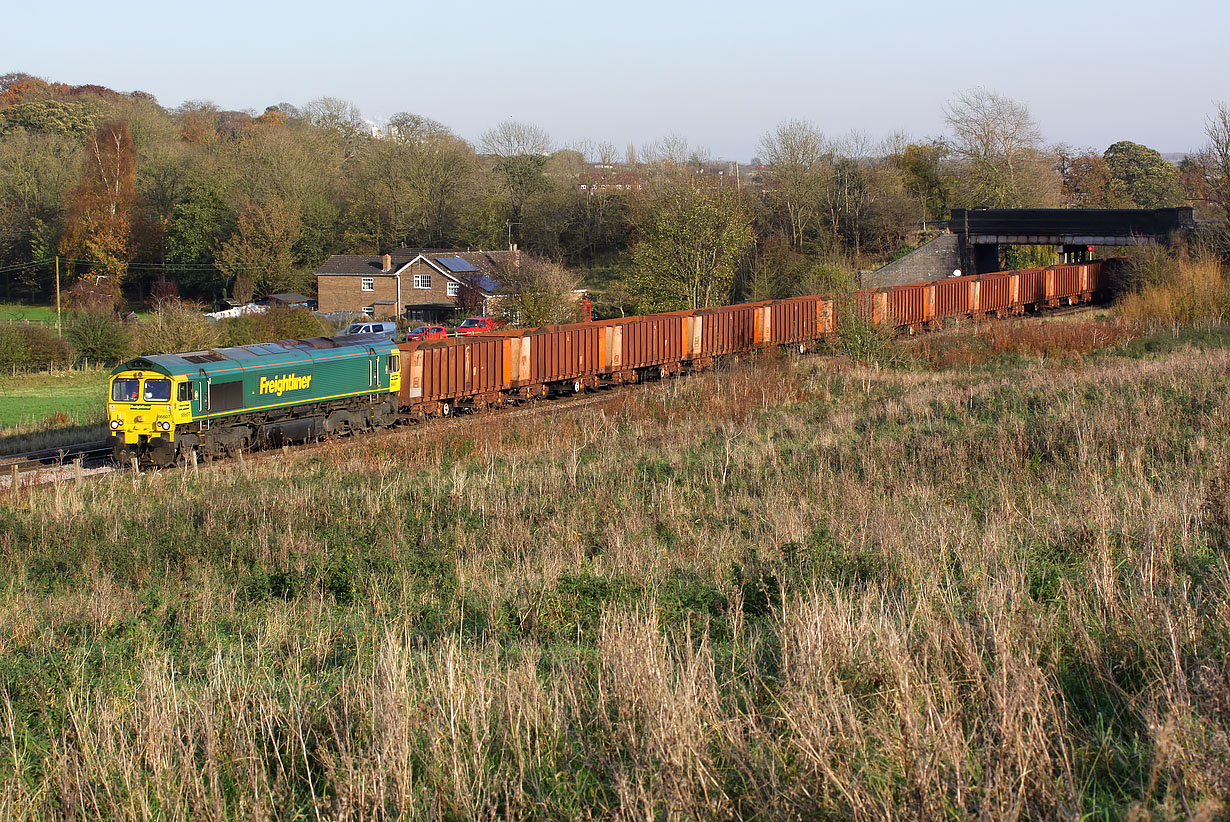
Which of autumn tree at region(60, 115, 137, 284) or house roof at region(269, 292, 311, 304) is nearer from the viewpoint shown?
house roof at region(269, 292, 311, 304)

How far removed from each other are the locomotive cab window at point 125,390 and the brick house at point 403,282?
46.0m

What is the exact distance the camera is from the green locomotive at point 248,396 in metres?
21.1

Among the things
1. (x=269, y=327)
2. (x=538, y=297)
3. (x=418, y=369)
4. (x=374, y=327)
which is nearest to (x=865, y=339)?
(x=418, y=369)

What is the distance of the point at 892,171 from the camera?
249 ft

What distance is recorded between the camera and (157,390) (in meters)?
21.0

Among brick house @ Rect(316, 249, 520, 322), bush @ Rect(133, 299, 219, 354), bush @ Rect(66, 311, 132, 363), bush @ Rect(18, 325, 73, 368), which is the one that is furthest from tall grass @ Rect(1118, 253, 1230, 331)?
bush @ Rect(18, 325, 73, 368)

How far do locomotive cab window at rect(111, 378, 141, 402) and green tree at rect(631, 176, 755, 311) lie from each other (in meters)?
29.9

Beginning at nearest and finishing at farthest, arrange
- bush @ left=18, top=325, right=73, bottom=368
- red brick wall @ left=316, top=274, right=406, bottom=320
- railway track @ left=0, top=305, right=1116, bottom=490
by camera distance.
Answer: railway track @ left=0, top=305, right=1116, bottom=490 → bush @ left=18, top=325, right=73, bottom=368 → red brick wall @ left=316, top=274, right=406, bottom=320

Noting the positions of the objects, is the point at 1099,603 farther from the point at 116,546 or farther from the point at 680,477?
the point at 116,546

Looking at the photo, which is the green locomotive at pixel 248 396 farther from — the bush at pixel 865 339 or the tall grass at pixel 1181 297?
the tall grass at pixel 1181 297

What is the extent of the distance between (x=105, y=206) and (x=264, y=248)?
15.6 metres

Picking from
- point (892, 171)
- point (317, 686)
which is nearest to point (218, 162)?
point (892, 171)

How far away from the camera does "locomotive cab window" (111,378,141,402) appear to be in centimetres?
2120

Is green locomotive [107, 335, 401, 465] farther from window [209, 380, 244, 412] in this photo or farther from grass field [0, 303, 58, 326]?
grass field [0, 303, 58, 326]
